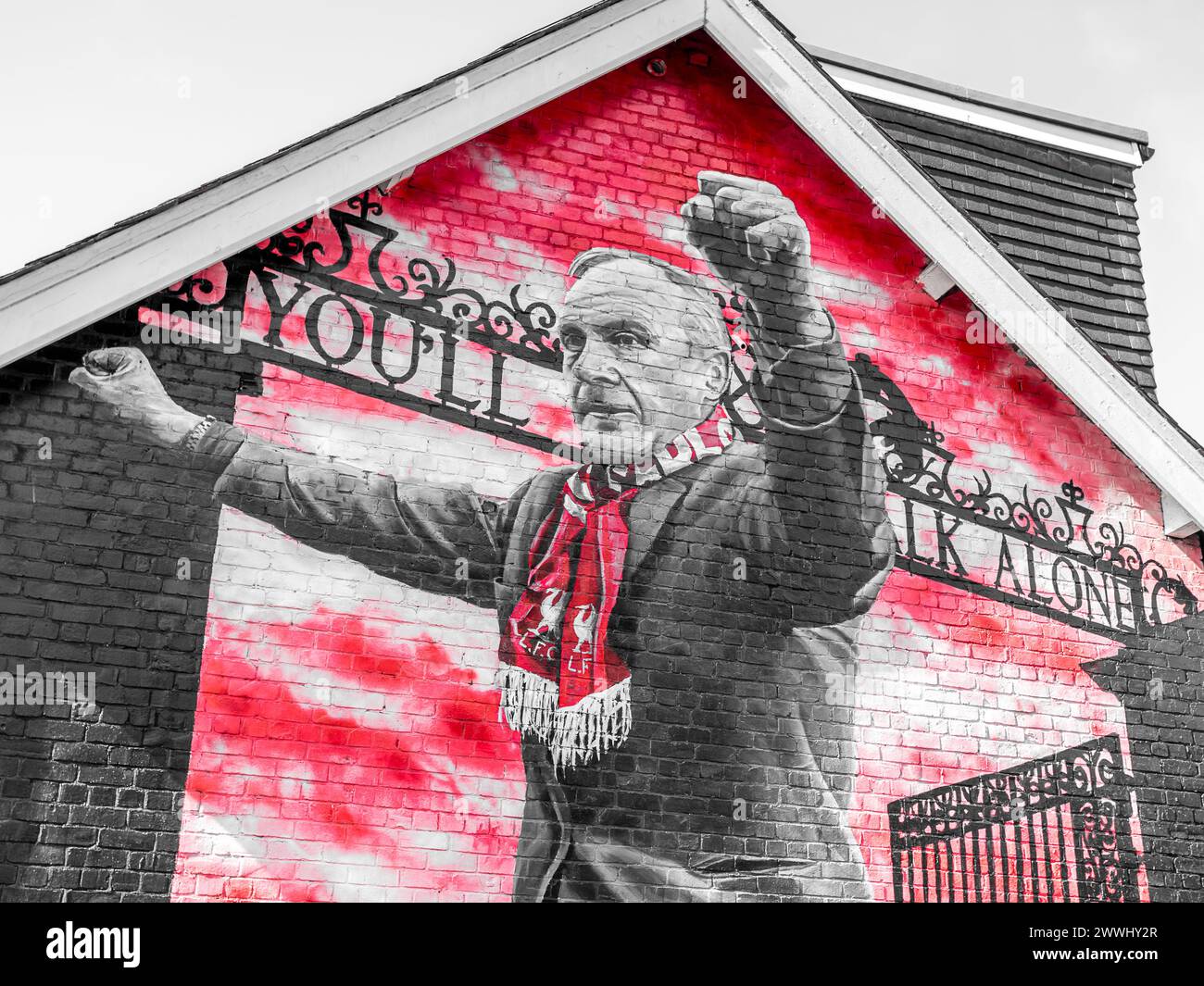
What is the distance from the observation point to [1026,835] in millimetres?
6758

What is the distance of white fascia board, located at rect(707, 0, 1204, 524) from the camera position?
23.8 feet

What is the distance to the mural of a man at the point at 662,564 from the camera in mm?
6109

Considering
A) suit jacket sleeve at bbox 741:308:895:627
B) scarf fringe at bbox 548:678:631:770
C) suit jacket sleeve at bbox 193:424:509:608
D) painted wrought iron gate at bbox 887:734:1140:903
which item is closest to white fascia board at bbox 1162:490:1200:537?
painted wrought iron gate at bbox 887:734:1140:903

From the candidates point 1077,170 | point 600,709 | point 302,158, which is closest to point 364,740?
point 600,709

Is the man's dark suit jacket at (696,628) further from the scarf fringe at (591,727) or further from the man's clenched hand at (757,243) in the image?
the man's clenched hand at (757,243)

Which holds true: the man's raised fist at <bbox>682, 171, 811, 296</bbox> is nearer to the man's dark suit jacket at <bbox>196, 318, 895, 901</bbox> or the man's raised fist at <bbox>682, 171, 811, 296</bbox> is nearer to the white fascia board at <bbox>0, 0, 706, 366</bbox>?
the man's dark suit jacket at <bbox>196, 318, 895, 901</bbox>

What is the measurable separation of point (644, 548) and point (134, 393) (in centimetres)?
253

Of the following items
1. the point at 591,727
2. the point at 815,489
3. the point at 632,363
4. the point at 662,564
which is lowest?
the point at 591,727

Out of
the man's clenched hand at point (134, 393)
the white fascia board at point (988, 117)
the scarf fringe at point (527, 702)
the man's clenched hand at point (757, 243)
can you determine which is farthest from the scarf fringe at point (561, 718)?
the white fascia board at point (988, 117)

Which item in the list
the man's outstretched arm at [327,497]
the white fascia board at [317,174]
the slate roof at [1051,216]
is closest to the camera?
the white fascia board at [317,174]

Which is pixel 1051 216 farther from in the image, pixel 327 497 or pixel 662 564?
pixel 327 497

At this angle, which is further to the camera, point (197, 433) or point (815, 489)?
point (815, 489)

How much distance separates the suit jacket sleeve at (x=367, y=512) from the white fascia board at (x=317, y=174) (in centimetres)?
81

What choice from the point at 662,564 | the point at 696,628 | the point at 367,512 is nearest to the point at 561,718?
the point at 696,628
